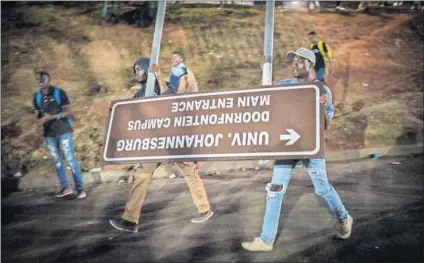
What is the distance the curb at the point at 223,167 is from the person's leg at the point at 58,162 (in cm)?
5

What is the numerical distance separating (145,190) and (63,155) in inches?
29.8

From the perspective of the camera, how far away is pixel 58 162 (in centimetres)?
382

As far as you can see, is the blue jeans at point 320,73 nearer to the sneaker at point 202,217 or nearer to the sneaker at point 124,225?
the sneaker at point 202,217

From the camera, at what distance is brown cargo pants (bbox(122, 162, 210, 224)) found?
137 inches

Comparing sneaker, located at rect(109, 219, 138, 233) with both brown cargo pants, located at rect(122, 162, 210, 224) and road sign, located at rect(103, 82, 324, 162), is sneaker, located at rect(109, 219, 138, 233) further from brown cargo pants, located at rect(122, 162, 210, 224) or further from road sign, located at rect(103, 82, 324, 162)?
road sign, located at rect(103, 82, 324, 162)

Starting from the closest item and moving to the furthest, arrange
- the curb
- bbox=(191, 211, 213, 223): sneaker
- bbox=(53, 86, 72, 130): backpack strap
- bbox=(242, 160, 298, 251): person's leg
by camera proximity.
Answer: bbox=(242, 160, 298, 251): person's leg, bbox=(191, 211, 213, 223): sneaker, the curb, bbox=(53, 86, 72, 130): backpack strap

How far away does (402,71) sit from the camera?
12.8ft

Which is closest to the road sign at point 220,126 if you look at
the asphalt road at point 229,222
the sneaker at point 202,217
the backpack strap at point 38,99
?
the asphalt road at point 229,222

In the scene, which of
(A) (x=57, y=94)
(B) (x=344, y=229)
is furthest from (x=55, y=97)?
(B) (x=344, y=229)

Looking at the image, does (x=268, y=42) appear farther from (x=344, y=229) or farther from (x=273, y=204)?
(x=344, y=229)

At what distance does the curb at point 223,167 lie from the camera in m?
3.54

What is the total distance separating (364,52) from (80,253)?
267cm

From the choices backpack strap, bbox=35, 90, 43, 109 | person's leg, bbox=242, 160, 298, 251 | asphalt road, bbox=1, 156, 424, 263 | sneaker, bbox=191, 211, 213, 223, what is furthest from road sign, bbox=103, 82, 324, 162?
backpack strap, bbox=35, 90, 43, 109

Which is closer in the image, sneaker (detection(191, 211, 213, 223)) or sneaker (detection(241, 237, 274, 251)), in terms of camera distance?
sneaker (detection(241, 237, 274, 251))
